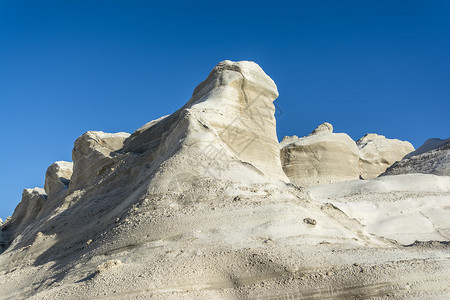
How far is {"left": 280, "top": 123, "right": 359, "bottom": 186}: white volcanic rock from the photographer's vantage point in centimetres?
2039

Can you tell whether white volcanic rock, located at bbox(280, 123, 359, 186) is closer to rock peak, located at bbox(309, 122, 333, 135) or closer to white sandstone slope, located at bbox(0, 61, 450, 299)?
rock peak, located at bbox(309, 122, 333, 135)

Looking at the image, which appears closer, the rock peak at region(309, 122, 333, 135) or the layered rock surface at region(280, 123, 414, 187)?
the layered rock surface at region(280, 123, 414, 187)

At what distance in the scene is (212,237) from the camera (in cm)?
720

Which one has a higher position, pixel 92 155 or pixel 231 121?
pixel 231 121

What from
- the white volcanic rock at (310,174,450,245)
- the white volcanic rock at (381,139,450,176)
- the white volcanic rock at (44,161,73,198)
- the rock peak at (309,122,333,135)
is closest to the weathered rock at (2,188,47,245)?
the white volcanic rock at (44,161,73,198)

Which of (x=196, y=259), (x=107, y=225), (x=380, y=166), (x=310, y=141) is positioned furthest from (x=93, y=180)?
(x=380, y=166)

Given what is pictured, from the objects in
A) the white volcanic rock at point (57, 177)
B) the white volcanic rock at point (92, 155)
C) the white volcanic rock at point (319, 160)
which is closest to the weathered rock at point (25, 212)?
the white volcanic rock at point (57, 177)

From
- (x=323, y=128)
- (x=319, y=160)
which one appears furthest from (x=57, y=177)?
(x=323, y=128)

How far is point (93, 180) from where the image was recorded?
1349cm

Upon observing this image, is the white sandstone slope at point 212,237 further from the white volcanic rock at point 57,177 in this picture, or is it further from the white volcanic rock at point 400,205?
the white volcanic rock at point 57,177

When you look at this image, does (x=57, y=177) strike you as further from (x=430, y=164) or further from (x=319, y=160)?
(x=430, y=164)

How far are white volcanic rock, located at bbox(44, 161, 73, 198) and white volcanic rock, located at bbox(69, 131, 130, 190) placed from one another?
188 cm

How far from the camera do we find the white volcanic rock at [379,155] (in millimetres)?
23594

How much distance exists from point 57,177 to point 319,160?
459 inches
